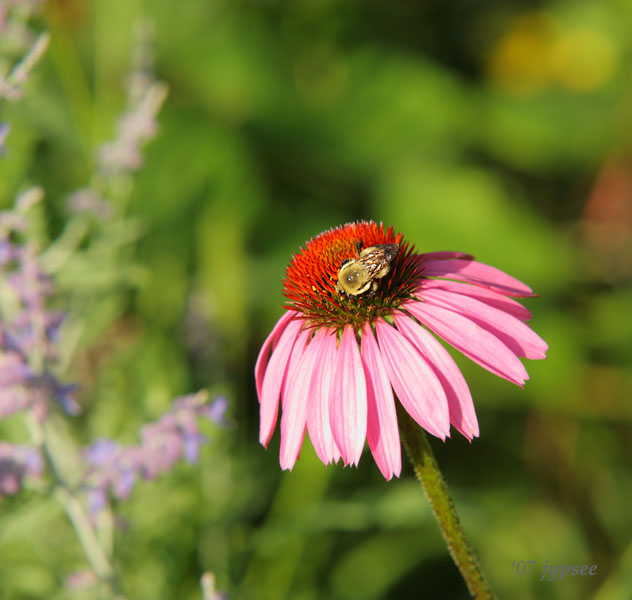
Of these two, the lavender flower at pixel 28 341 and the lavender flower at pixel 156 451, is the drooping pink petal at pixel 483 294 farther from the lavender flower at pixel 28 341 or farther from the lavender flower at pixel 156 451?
the lavender flower at pixel 28 341

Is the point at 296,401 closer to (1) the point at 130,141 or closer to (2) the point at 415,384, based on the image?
(2) the point at 415,384

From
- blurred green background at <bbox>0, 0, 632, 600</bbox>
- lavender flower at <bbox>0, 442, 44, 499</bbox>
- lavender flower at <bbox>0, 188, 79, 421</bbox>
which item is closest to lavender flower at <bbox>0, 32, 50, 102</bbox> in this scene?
lavender flower at <bbox>0, 188, 79, 421</bbox>

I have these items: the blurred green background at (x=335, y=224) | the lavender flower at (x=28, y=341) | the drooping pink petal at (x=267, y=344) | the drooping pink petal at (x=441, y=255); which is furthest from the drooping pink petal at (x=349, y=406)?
the blurred green background at (x=335, y=224)

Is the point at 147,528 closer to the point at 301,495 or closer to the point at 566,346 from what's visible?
the point at 301,495

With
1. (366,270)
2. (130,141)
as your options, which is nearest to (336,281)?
(366,270)

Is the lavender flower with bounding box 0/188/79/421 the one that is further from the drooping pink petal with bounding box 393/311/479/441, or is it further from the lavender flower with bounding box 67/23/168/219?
the drooping pink petal with bounding box 393/311/479/441

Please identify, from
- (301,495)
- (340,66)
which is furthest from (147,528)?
(340,66)

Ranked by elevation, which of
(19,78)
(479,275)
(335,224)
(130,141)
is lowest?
(479,275)
